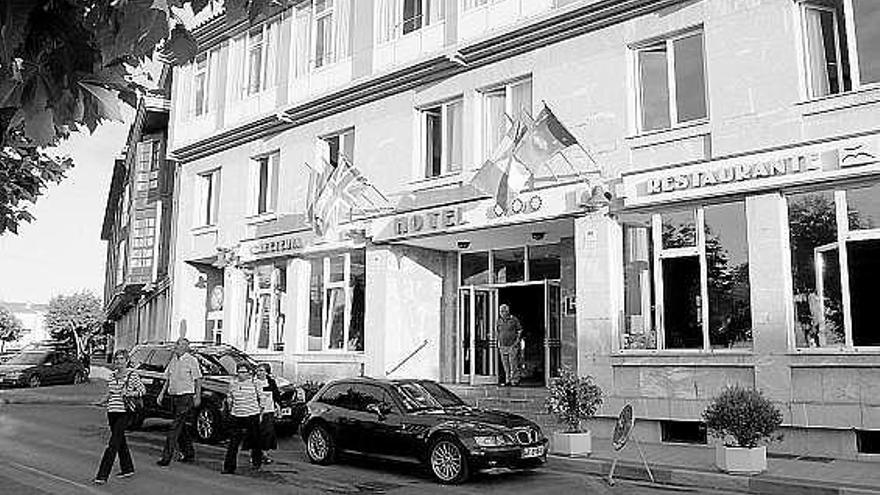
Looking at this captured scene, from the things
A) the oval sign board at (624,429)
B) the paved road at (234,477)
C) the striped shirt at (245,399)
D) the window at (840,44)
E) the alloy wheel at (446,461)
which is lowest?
the paved road at (234,477)

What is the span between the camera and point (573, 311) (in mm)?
17938

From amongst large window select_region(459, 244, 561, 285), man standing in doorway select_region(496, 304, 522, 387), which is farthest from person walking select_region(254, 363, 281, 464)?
large window select_region(459, 244, 561, 285)

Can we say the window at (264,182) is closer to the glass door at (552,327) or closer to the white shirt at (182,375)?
the glass door at (552,327)

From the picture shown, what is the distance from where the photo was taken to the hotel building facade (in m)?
13.4

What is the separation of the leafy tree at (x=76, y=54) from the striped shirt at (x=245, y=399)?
960 cm

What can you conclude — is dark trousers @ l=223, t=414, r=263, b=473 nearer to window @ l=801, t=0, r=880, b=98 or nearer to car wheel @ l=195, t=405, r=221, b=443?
car wheel @ l=195, t=405, r=221, b=443

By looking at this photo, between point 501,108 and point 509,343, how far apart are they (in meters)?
5.45

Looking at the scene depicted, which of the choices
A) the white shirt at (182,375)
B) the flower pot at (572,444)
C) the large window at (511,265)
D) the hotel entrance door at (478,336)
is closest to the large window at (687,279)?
the flower pot at (572,444)

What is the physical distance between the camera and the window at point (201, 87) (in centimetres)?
2820

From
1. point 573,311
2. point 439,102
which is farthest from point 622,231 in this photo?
point 439,102

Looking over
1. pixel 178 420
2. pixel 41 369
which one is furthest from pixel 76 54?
pixel 41 369

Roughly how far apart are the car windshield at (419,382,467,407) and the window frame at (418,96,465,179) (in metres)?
6.94

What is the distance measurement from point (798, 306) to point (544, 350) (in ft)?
22.9

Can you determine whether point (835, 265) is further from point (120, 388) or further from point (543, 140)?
point (120, 388)
